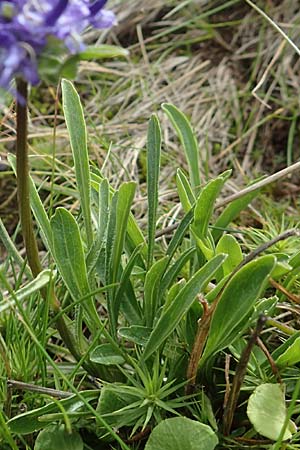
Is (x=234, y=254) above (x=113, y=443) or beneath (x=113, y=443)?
above

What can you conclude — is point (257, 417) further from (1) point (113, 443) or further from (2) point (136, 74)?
(2) point (136, 74)

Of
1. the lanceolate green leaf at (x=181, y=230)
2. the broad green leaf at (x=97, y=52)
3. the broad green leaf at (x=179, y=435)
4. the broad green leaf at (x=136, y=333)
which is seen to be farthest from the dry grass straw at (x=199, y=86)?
the broad green leaf at (x=97, y=52)

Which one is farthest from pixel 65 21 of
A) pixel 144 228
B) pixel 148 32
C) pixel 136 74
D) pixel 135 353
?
pixel 148 32

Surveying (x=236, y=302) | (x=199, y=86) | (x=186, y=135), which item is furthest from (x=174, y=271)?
(x=199, y=86)

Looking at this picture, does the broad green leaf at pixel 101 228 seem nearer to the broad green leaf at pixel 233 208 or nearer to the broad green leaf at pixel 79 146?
the broad green leaf at pixel 79 146

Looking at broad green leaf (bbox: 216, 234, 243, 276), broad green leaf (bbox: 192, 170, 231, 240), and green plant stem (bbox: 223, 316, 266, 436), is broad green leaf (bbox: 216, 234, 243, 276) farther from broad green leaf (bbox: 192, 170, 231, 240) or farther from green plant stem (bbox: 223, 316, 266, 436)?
green plant stem (bbox: 223, 316, 266, 436)

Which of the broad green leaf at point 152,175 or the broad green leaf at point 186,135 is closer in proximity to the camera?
the broad green leaf at point 152,175

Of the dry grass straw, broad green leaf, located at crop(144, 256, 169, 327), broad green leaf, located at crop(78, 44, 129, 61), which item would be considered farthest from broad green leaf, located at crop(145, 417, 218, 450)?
the dry grass straw
